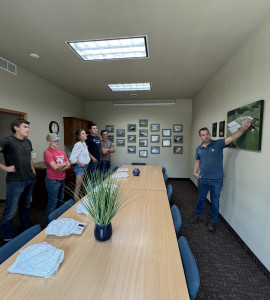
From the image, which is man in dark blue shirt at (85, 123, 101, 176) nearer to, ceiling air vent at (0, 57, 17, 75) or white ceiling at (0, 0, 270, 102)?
white ceiling at (0, 0, 270, 102)

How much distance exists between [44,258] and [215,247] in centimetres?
230

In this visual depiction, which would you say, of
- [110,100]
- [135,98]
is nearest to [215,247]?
[135,98]

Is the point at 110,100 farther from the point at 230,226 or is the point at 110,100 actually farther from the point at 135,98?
the point at 230,226

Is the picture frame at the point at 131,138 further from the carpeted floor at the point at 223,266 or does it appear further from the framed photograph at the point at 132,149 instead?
the carpeted floor at the point at 223,266

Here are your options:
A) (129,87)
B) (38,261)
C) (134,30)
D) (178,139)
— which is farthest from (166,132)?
(38,261)

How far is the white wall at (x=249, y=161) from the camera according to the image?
1.86m

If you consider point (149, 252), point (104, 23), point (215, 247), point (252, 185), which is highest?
point (104, 23)

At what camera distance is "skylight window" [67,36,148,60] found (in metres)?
2.34

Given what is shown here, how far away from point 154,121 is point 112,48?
11.7ft

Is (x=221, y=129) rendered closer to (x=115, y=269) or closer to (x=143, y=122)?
(x=115, y=269)

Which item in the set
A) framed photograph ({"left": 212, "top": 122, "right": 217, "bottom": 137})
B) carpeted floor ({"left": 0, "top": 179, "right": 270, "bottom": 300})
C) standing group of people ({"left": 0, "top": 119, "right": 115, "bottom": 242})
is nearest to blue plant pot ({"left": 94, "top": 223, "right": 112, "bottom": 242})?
carpeted floor ({"left": 0, "top": 179, "right": 270, "bottom": 300})

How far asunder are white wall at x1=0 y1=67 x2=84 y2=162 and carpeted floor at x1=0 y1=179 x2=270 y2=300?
1.88 m

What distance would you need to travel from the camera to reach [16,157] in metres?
2.19

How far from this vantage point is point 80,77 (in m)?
3.72
